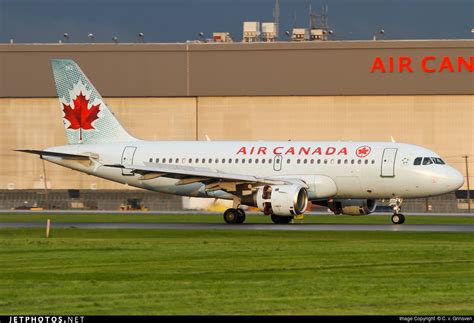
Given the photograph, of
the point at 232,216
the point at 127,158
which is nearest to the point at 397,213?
the point at 232,216

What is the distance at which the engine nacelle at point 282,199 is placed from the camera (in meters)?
56.6

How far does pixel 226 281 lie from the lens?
2981 cm

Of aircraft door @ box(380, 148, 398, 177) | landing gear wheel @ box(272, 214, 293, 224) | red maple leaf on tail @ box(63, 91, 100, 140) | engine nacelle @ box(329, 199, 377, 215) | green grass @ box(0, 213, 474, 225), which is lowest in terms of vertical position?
green grass @ box(0, 213, 474, 225)

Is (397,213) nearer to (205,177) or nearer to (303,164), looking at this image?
(303,164)

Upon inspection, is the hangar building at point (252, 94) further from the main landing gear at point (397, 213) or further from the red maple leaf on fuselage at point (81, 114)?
the main landing gear at point (397, 213)

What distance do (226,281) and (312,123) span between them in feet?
292

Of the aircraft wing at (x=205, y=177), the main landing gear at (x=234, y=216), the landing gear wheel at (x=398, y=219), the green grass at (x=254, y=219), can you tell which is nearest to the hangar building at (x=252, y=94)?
the green grass at (x=254, y=219)

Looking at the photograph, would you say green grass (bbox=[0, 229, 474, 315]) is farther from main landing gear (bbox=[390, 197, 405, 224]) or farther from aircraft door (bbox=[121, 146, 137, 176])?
aircraft door (bbox=[121, 146, 137, 176])

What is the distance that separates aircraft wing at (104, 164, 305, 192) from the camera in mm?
59312

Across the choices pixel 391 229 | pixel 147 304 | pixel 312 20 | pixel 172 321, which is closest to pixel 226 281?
pixel 147 304

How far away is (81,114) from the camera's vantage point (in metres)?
68.8

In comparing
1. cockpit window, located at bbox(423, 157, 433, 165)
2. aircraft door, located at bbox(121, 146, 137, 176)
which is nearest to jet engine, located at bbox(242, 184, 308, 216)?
cockpit window, located at bbox(423, 157, 433, 165)

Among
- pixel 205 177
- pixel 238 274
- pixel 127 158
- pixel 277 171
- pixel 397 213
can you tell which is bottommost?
pixel 238 274

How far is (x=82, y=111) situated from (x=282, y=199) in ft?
57.6
